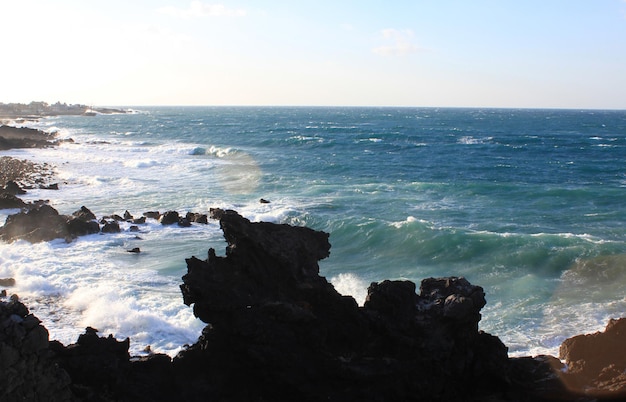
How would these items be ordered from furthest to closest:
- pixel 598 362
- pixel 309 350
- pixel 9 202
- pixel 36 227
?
pixel 9 202 → pixel 36 227 → pixel 598 362 → pixel 309 350

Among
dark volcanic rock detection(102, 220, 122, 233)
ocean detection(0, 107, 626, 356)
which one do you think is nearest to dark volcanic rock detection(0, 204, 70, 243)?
ocean detection(0, 107, 626, 356)

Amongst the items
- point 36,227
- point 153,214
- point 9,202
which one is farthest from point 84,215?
point 9,202

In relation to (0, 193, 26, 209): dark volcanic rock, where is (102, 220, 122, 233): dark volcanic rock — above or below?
below

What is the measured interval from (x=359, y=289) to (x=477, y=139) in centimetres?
7787

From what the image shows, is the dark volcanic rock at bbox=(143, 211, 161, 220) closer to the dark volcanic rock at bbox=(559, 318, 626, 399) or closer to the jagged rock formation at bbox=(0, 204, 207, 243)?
the jagged rock formation at bbox=(0, 204, 207, 243)

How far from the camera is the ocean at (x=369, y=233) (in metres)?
18.8

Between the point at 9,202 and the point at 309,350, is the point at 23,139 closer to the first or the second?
the point at 9,202

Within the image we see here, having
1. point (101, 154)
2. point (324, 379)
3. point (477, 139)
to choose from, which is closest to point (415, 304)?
point (324, 379)

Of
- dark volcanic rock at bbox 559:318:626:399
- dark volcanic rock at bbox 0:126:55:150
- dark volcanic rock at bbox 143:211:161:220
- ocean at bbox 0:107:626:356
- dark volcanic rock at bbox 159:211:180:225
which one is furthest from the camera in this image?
dark volcanic rock at bbox 0:126:55:150

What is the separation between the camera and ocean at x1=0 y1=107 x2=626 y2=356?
18.8 m

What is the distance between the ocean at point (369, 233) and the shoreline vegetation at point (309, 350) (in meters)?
3.53

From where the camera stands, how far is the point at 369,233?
→ 30.4 m

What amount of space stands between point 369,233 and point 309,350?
1864cm

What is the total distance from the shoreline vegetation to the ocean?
353cm
